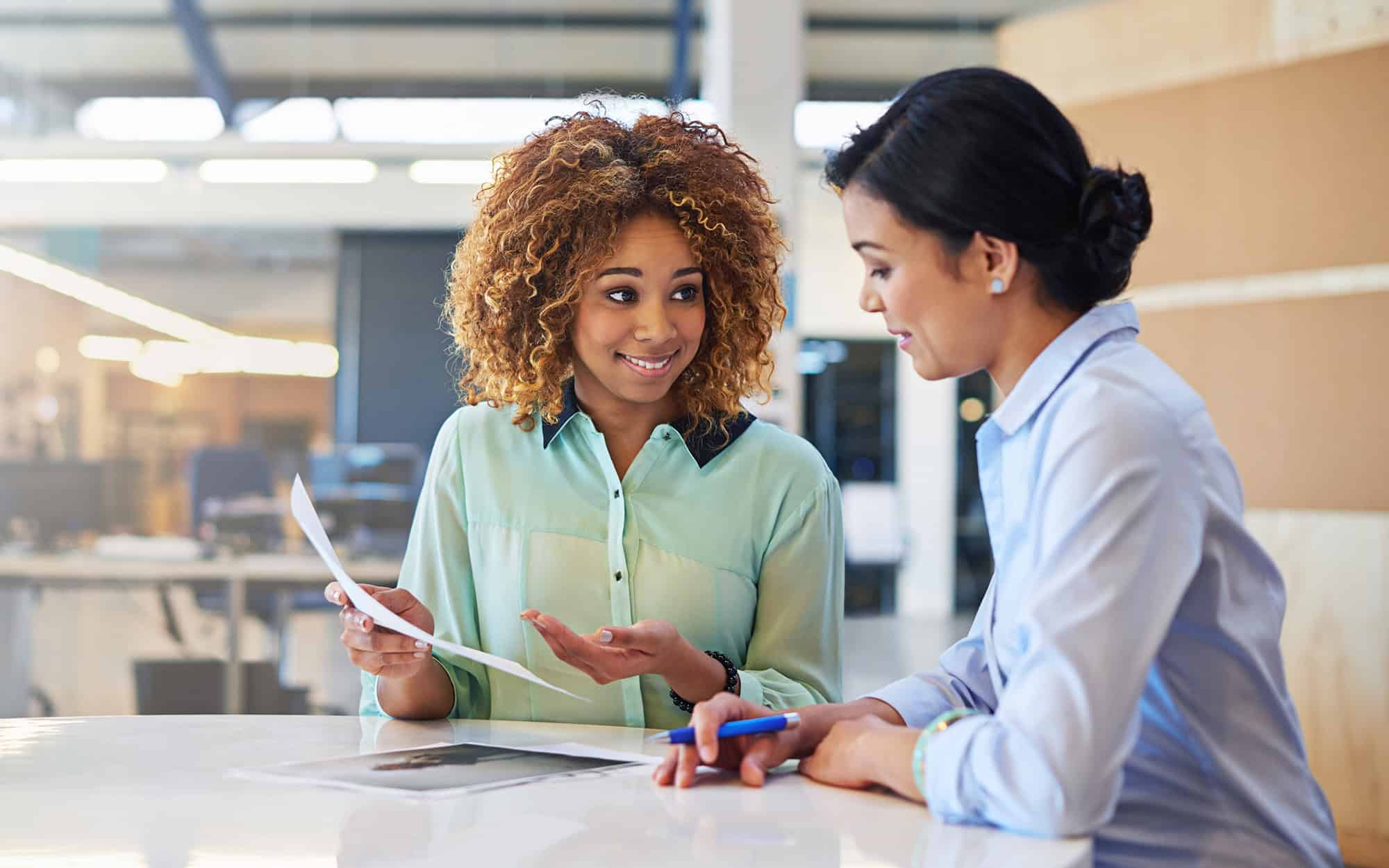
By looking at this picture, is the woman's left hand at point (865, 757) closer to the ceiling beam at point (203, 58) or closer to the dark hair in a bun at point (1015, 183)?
the dark hair in a bun at point (1015, 183)

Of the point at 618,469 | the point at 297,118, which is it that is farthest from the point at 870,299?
the point at 297,118

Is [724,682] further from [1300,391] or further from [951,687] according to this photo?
[1300,391]

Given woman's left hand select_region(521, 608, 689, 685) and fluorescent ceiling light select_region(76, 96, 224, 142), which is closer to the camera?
woman's left hand select_region(521, 608, 689, 685)

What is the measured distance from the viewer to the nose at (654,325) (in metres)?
1.73

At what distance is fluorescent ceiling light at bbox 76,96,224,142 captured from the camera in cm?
951

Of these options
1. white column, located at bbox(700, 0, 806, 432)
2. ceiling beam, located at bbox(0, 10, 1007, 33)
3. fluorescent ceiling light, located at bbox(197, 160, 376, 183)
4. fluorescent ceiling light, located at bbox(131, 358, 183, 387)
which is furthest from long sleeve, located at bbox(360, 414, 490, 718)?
fluorescent ceiling light, located at bbox(131, 358, 183, 387)

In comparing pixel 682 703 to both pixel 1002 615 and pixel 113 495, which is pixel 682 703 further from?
pixel 113 495

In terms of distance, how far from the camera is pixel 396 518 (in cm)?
562

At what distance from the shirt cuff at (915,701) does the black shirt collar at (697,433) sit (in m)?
0.53

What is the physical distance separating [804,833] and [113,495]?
32.2 feet

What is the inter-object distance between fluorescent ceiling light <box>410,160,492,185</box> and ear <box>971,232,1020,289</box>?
7.71 m

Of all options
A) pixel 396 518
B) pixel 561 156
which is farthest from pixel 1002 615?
pixel 396 518

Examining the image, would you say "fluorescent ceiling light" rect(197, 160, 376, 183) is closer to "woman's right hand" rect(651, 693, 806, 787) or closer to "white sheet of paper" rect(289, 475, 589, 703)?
"white sheet of paper" rect(289, 475, 589, 703)

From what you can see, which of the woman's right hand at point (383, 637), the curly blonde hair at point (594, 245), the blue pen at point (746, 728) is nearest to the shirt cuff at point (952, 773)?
the blue pen at point (746, 728)
